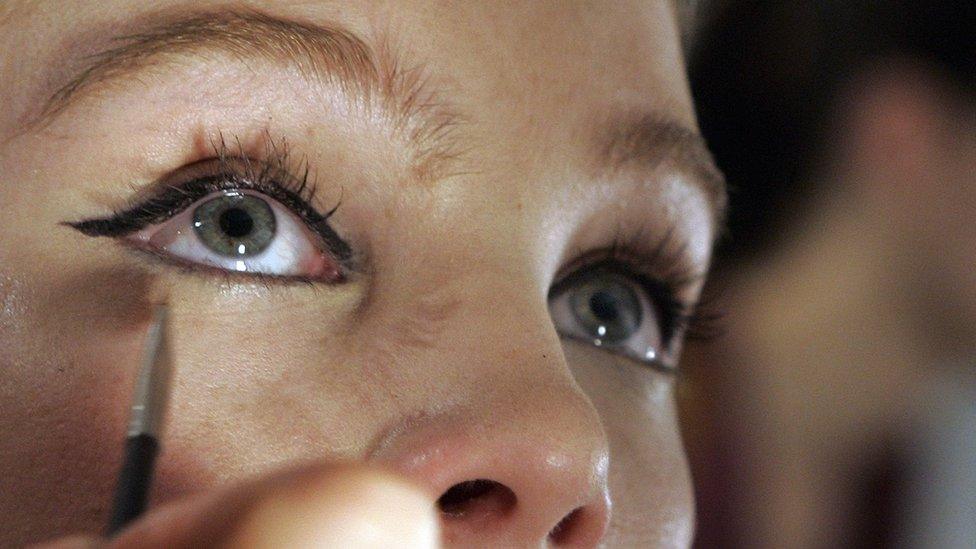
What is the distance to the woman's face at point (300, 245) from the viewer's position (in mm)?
558

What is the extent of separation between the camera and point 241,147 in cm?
63

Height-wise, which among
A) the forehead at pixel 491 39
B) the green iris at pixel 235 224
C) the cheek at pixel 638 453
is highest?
the forehead at pixel 491 39

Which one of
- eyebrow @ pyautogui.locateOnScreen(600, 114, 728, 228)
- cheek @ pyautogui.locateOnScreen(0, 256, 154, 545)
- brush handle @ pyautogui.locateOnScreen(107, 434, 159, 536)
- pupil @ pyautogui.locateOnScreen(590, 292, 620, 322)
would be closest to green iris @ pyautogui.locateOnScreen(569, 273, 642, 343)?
pupil @ pyautogui.locateOnScreen(590, 292, 620, 322)

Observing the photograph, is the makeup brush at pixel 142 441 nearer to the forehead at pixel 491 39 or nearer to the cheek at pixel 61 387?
the cheek at pixel 61 387

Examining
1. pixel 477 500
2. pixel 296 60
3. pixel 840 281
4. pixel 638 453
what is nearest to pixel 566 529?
pixel 477 500

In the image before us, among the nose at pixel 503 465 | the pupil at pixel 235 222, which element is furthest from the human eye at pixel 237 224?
the nose at pixel 503 465

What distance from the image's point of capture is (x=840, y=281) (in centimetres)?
179

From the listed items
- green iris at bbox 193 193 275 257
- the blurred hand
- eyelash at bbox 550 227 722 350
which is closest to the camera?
the blurred hand

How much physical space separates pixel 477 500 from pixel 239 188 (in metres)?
0.24

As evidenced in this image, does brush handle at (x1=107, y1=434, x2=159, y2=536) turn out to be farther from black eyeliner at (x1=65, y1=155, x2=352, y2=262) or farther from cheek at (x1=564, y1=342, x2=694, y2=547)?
cheek at (x1=564, y1=342, x2=694, y2=547)

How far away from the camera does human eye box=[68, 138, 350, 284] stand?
630mm

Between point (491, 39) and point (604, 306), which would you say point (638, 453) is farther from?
point (491, 39)

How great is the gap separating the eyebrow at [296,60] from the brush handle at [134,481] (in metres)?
0.28

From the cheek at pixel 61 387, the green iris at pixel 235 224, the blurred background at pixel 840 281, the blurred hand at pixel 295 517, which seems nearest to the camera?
the blurred hand at pixel 295 517
